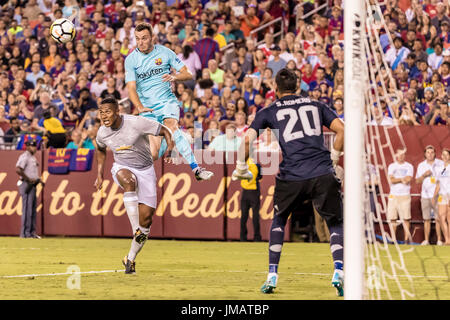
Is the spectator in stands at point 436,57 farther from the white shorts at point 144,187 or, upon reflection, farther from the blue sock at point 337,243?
the blue sock at point 337,243

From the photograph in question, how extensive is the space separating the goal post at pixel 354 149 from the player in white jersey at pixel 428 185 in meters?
11.2

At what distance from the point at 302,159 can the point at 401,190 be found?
9.94 m

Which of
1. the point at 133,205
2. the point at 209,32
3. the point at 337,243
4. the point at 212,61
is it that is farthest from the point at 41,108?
the point at 337,243

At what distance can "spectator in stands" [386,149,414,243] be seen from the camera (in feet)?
60.1

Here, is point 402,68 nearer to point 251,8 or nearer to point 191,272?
point 251,8

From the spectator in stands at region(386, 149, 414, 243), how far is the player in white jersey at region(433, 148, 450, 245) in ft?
1.91

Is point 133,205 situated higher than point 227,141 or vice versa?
point 227,141

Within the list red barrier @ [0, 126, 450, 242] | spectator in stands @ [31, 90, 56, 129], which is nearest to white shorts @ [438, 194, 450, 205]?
red barrier @ [0, 126, 450, 242]

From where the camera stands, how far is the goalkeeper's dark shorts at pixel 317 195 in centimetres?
894

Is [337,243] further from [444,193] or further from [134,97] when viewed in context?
[444,193]

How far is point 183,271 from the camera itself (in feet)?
38.9

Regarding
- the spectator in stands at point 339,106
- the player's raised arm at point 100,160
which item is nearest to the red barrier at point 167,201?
the spectator in stands at point 339,106

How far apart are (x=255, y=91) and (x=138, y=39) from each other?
8880 mm
